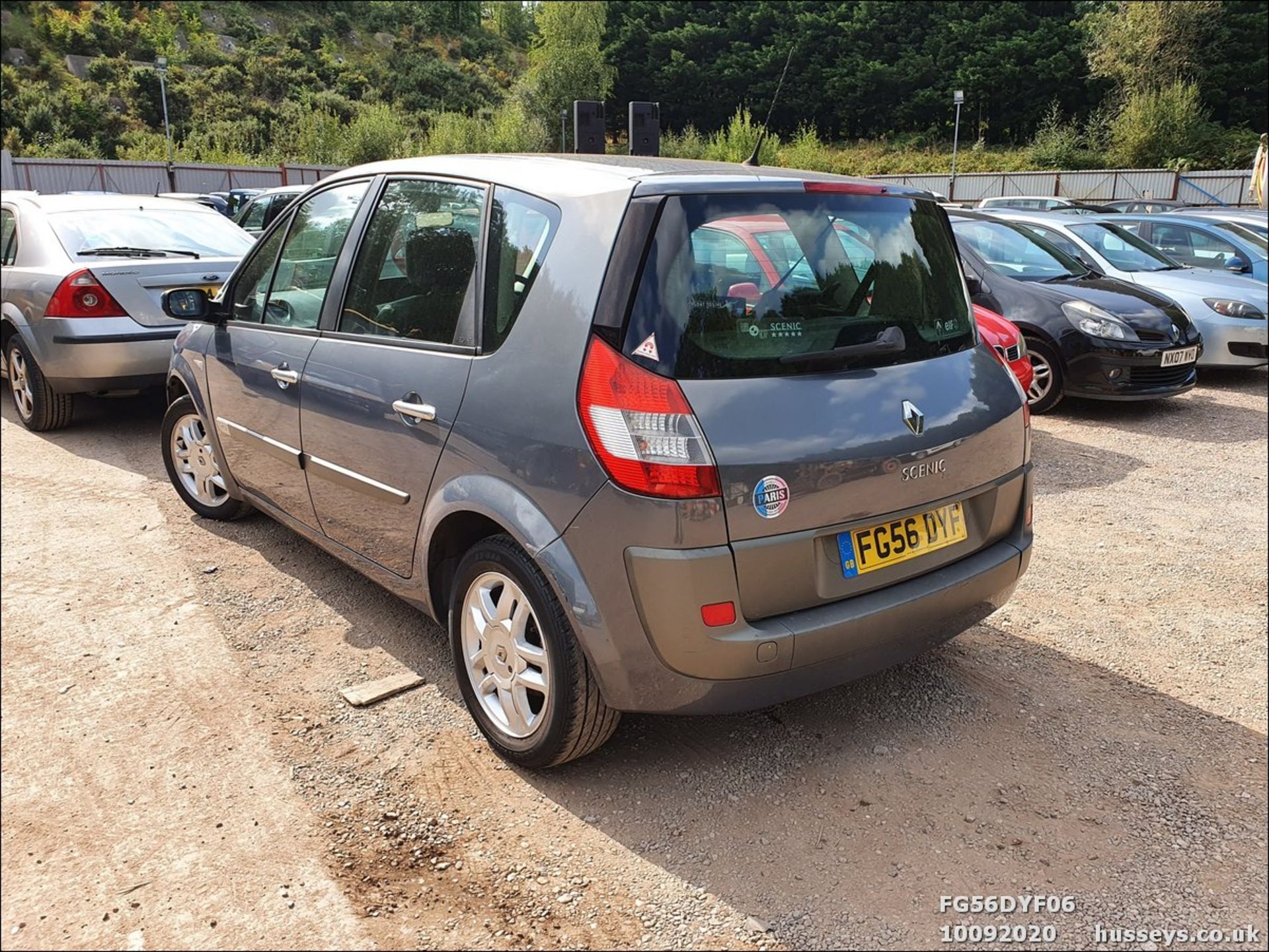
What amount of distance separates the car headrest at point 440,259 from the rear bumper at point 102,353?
3.58 m

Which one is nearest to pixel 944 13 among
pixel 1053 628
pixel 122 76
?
pixel 122 76

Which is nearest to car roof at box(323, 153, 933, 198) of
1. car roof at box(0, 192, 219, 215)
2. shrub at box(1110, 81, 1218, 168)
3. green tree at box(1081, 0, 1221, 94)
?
car roof at box(0, 192, 219, 215)

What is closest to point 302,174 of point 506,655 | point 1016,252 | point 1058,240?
point 1058,240

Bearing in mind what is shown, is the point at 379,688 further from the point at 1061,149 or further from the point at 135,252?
the point at 1061,149

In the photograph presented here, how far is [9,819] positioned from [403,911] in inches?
37.6

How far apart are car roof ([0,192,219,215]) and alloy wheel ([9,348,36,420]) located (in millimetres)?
1091

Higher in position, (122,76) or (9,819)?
(122,76)

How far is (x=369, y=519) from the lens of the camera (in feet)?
10.9

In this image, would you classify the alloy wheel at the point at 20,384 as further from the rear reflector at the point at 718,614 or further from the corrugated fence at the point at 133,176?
the corrugated fence at the point at 133,176

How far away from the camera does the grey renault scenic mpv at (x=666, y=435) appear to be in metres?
2.39

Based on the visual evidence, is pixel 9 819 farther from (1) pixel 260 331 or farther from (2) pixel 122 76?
(2) pixel 122 76

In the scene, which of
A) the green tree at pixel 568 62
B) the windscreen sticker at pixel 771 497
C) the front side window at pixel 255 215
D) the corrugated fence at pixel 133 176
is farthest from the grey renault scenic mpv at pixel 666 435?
the green tree at pixel 568 62

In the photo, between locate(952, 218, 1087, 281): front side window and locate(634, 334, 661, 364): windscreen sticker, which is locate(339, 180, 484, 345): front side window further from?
locate(952, 218, 1087, 281): front side window

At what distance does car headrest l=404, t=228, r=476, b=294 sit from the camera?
2939 millimetres
